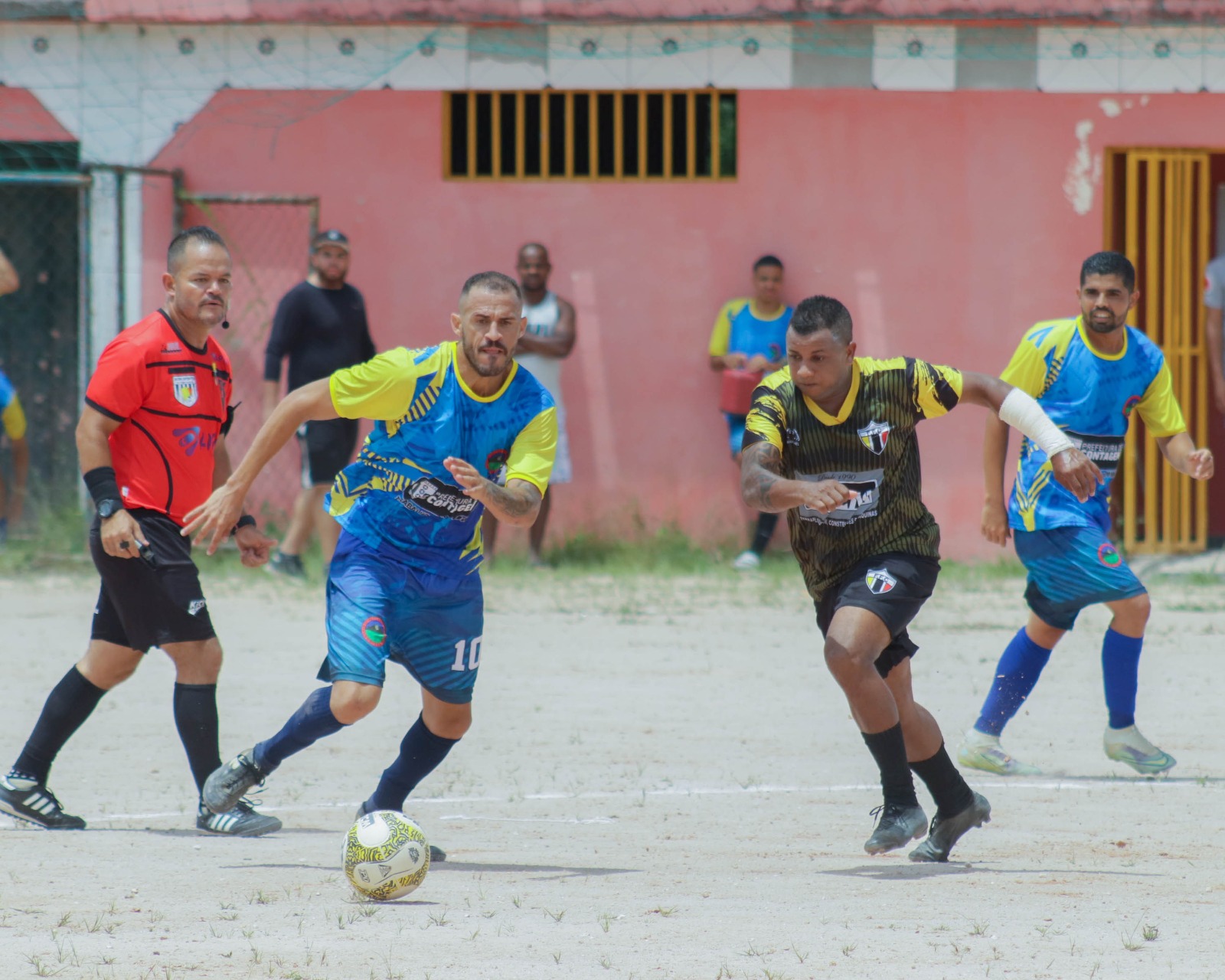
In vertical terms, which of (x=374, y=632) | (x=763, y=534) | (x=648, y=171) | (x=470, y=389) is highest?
(x=648, y=171)

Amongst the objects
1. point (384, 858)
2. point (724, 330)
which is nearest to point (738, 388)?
point (724, 330)

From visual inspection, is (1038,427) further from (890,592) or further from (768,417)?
(768,417)

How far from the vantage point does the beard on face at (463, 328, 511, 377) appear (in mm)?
5375

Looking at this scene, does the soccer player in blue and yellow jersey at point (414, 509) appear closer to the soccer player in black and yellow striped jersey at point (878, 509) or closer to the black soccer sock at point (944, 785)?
the soccer player in black and yellow striped jersey at point (878, 509)

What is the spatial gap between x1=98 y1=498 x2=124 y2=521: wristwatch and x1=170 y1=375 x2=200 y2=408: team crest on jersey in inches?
16.3

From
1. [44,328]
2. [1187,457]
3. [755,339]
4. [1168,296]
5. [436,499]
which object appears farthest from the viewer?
[44,328]

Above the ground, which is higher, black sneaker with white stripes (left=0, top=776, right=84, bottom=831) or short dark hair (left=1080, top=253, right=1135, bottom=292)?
short dark hair (left=1080, top=253, right=1135, bottom=292)

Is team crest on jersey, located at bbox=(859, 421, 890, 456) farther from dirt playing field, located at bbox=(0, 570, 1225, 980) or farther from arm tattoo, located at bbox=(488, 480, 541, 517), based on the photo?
dirt playing field, located at bbox=(0, 570, 1225, 980)

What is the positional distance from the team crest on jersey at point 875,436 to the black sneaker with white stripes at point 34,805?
2.93 metres

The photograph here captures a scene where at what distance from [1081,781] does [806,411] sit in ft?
7.25

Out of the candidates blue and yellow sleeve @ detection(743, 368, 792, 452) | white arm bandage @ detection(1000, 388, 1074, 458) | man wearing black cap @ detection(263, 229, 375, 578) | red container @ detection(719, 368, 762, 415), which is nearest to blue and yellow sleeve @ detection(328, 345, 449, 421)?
blue and yellow sleeve @ detection(743, 368, 792, 452)

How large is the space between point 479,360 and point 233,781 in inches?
60.3

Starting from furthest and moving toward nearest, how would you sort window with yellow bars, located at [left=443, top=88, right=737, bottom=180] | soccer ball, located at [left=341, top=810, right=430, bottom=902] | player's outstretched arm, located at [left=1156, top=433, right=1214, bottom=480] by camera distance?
window with yellow bars, located at [left=443, top=88, right=737, bottom=180], player's outstretched arm, located at [left=1156, top=433, right=1214, bottom=480], soccer ball, located at [left=341, top=810, right=430, bottom=902]

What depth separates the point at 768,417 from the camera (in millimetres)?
5516
